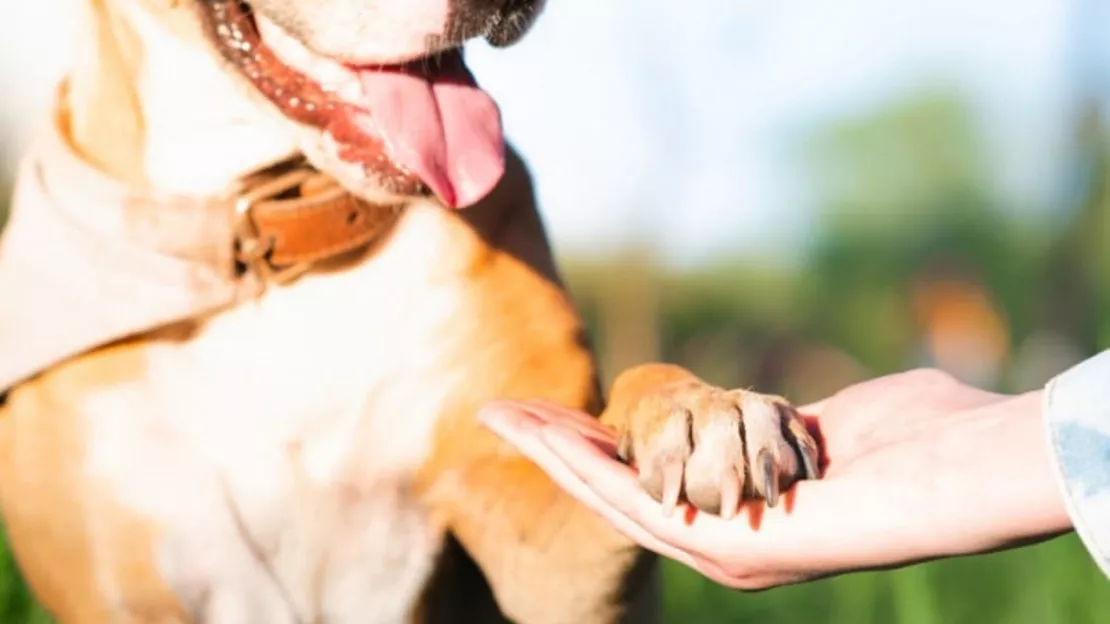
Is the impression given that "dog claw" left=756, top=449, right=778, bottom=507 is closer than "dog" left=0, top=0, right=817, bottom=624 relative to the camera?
Yes

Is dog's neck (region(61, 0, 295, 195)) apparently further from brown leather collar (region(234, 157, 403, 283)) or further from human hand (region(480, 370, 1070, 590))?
human hand (region(480, 370, 1070, 590))

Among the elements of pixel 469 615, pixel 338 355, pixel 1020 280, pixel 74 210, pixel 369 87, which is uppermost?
pixel 369 87

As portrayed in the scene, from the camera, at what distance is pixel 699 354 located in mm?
6758

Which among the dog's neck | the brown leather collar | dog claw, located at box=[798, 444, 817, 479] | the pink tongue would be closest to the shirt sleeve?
dog claw, located at box=[798, 444, 817, 479]

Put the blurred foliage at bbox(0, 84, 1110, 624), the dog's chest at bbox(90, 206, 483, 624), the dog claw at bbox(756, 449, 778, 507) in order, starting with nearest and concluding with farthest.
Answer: the dog claw at bbox(756, 449, 778, 507)
the dog's chest at bbox(90, 206, 483, 624)
the blurred foliage at bbox(0, 84, 1110, 624)

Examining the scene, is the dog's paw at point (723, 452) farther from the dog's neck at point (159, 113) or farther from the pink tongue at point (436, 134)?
the dog's neck at point (159, 113)

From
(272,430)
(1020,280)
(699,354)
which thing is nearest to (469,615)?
(272,430)

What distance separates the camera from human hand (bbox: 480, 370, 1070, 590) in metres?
1.41

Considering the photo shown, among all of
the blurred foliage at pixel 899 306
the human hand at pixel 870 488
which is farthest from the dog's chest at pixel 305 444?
the blurred foliage at pixel 899 306

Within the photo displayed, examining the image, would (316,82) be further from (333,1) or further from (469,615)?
(469,615)

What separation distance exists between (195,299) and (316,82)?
298mm

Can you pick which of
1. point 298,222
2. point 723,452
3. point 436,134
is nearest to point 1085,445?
point 723,452

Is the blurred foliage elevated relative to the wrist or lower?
lower

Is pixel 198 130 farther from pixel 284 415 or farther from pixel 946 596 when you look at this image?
pixel 946 596
